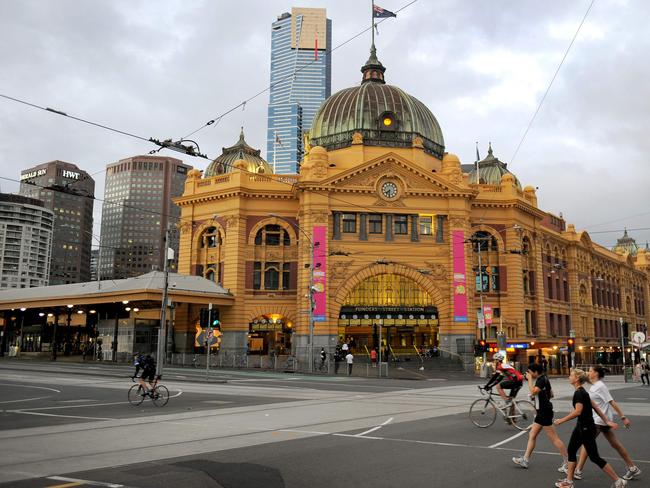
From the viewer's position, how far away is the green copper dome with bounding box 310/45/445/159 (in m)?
59.4

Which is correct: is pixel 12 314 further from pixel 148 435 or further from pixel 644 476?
pixel 644 476

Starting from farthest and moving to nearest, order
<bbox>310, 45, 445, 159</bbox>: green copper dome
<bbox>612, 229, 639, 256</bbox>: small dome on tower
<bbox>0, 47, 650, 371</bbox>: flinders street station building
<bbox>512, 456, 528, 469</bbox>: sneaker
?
<bbox>612, 229, 639, 256</bbox>: small dome on tower → <bbox>310, 45, 445, 159</bbox>: green copper dome → <bbox>0, 47, 650, 371</bbox>: flinders street station building → <bbox>512, 456, 528, 469</bbox>: sneaker

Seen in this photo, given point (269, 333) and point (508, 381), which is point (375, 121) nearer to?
point (269, 333)

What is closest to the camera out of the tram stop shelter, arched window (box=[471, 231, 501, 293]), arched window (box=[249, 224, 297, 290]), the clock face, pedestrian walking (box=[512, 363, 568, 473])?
pedestrian walking (box=[512, 363, 568, 473])

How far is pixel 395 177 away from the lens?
5406 centimetres

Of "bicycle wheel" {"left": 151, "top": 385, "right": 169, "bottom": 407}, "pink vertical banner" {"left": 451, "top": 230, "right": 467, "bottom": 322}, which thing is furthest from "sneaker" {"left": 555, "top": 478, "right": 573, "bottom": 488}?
"pink vertical banner" {"left": 451, "top": 230, "right": 467, "bottom": 322}

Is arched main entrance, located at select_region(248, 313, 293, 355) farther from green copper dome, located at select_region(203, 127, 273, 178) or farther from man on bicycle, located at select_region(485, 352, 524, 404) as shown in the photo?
man on bicycle, located at select_region(485, 352, 524, 404)

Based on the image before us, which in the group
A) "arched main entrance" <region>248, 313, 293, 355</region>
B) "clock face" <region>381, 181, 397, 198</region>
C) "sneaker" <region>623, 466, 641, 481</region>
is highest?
"clock face" <region>381, 181, 397, 198</region>

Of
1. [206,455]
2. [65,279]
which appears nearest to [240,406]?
[206,455]

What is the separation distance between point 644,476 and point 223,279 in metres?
48.2

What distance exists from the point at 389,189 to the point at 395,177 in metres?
1.19

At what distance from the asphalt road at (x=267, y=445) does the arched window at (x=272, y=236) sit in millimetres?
35407

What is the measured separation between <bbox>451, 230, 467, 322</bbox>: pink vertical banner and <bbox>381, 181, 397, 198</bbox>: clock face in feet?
20.9

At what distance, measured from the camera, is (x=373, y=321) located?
5262 cm
